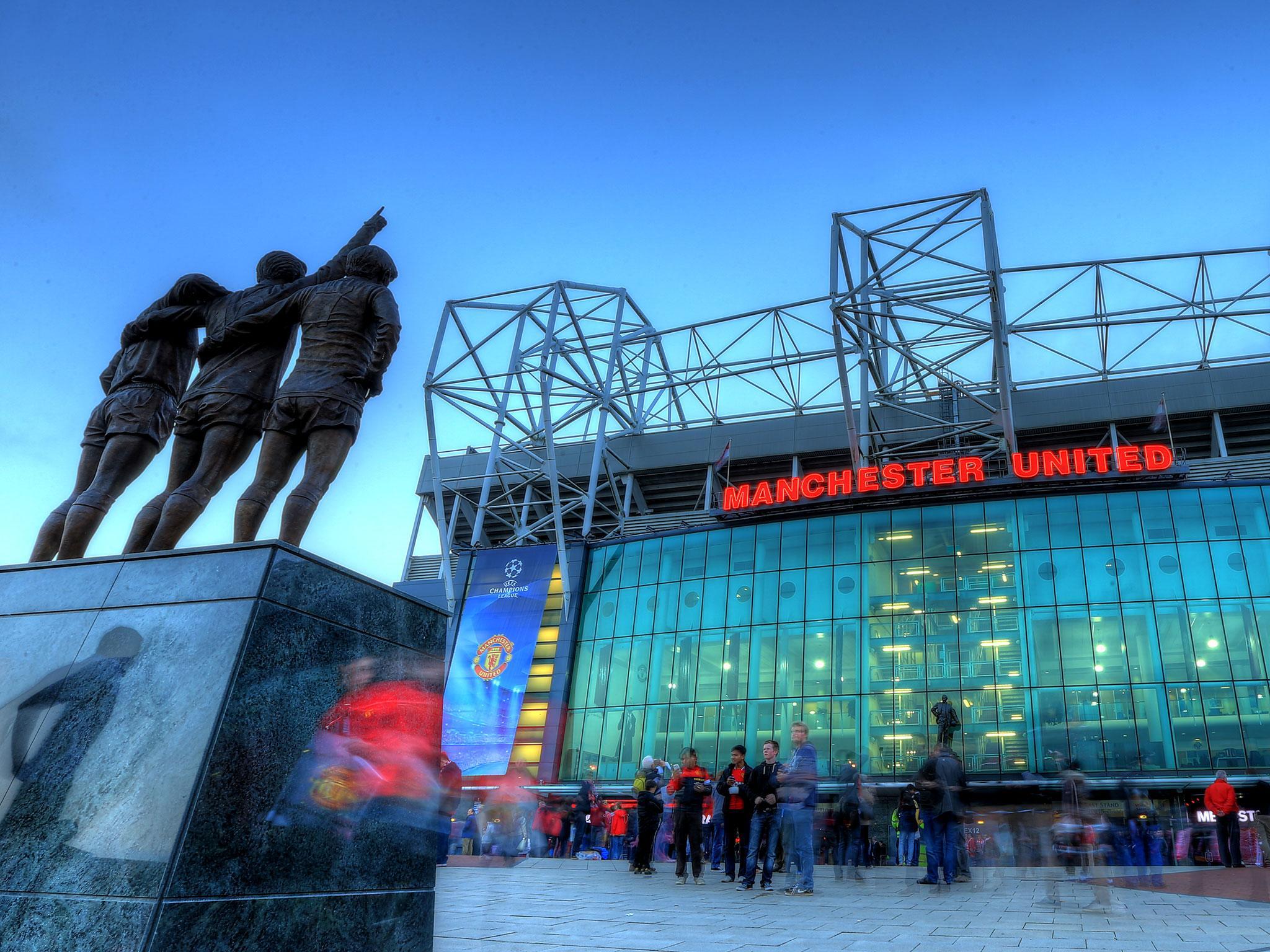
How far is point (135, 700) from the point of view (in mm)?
4395

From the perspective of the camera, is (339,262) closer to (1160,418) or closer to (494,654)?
(494,654)

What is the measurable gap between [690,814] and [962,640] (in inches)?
740

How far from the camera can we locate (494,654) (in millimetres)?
33438

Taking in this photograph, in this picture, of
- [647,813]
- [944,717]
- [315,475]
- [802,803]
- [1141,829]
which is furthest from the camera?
[944,717]

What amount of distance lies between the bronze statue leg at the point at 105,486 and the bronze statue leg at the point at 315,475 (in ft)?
5.82

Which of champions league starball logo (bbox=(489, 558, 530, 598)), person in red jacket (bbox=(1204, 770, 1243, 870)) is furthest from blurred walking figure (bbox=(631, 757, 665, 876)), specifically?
champions league starball logo (bbox=(489, 558, 530, 598))

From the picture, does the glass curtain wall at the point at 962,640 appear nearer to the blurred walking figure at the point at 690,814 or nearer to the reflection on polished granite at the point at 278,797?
the blurred walking figure at the point at 690,814

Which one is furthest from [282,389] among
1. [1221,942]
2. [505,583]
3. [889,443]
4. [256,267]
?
[889,443]

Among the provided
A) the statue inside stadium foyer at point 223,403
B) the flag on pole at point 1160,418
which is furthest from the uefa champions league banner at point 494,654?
the statue inside stadium foyer at point 223,403

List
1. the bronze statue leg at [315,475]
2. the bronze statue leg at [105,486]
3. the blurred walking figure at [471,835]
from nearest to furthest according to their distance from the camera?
the bronze statue leg at [315,475], the bronze statue leg at [105,486], the blurred walking figure at [471,835]

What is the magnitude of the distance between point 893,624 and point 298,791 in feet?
90.4

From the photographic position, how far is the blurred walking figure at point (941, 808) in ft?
38.0

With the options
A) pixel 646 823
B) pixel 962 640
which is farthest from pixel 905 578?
pixel 646 823

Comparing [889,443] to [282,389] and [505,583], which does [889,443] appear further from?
[282,389]
